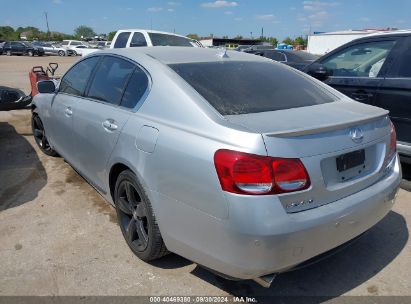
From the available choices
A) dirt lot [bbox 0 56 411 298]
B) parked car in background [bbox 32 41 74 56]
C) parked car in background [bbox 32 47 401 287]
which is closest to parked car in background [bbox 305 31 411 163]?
dirt lot [bbox 0 56 411 298]

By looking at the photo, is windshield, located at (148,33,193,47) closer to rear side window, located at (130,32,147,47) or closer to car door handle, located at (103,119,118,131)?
rear side window, located at (130,32,147,47)

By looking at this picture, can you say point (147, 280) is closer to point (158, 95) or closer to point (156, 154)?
point (156, 154)

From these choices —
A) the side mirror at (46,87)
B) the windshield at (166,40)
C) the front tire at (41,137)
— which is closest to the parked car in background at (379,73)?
the side mirror at (46,87)

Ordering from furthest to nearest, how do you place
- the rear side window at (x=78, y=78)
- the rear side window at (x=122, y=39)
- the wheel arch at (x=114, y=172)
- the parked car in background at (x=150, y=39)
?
the rear side window at (x=122, y=39)
the parked car in background at (x=150, y=39)
the rear side window at (x=78, y=78)
the wheel arch at (x=114, y=172)

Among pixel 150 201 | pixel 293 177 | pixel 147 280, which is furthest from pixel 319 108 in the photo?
pixel 147 280

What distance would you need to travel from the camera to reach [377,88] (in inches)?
176

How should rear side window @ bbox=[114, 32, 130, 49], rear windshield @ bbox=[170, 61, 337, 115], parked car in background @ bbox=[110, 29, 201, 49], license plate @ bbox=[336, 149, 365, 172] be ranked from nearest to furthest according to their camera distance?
1. license plate @ bbox=[336, 149, 365, 172]
2. rear windshield @ bbox=[170, 61, 337, 115]
3. parked car in background @ bbox=[110, 29, 201, 49]
4. rear side window @ bbox=[114, 32, 130, 49]

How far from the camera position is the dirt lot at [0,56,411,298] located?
2766 mm

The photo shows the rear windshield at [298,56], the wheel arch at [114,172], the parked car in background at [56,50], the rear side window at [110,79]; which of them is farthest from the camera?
the parked car in background at [56,50]

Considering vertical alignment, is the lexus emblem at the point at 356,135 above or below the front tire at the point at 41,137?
above

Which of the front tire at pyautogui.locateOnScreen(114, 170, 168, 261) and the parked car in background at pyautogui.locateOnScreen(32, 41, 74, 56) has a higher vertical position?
the front tire at pyautogui.locateOnScreen(114, 170, 168, 261)

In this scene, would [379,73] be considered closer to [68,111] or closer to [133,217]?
[133,217]

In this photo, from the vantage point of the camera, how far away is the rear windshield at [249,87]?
2.69 m

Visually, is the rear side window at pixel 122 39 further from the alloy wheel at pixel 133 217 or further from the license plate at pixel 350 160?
the license plate at pixel 350 160
